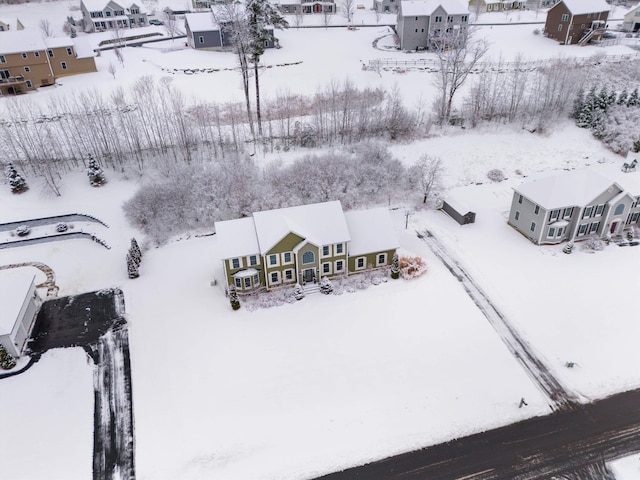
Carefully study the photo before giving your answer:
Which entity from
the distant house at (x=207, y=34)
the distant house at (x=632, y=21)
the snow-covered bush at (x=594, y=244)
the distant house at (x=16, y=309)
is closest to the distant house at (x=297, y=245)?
the distant house at (x=16, y=309)

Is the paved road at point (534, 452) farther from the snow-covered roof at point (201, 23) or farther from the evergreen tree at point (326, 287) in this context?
the snow-covered roof at point (201, 23)

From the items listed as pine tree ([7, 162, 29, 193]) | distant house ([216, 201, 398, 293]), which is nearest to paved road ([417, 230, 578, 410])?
distant house ([216, 201, 398, 293])

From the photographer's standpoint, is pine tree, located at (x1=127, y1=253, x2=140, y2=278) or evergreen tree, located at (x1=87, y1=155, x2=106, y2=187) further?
evergreen tree, located at (x1=87, y1=155, x2=106, y2=187)

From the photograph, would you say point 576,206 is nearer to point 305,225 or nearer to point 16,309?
point 305,225

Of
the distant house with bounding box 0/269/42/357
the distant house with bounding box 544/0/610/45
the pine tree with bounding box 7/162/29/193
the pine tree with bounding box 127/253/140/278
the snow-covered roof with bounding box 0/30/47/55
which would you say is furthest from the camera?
the distant house with bounding box 544/0/610/45

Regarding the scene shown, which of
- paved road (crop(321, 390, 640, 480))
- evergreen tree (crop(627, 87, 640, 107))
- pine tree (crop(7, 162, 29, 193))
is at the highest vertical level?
evergreen tree (crop(627, 87, 640, 107))

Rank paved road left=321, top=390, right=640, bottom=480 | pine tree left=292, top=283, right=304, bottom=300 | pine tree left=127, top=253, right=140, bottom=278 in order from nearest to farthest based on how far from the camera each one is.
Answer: paved road left=321, top=390, right=640, bottom=480 → pine tree left=292, top=283, right=304, bottom=300 → pine tree left=127, top=253, right=140, bottom=278

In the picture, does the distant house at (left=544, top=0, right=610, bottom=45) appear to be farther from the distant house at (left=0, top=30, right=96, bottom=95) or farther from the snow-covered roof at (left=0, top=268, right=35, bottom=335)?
the snow-covered roof at (left=0, top=268, right=35, bottom=335)
